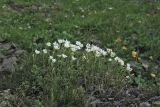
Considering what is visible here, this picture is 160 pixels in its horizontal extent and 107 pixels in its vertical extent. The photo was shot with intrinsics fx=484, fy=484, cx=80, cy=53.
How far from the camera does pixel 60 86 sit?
24.5 ft

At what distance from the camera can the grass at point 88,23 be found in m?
12.0

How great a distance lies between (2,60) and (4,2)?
21.3 ft

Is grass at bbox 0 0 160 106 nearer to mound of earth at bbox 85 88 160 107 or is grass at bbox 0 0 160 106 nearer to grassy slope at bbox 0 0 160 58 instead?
grassy slope at bbox 0 0 160 58

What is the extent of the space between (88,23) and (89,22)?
76mm

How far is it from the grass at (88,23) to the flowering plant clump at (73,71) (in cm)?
298

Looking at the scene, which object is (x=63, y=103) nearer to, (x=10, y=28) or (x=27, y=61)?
(x=27, y=61)

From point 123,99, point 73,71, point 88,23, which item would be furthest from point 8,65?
point 88,23

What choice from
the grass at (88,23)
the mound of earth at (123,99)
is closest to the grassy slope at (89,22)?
the grass at (88,23)

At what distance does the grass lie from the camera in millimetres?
11992

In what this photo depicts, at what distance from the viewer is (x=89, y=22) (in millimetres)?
13703

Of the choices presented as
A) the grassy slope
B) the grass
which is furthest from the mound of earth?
the grassy slope

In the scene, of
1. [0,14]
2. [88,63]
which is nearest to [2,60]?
[88,63]

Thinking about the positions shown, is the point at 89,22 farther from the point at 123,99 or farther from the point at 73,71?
the point at 123,99

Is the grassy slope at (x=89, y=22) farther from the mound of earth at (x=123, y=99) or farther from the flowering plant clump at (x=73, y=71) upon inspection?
the mound of earth at (x=123, y=99)
